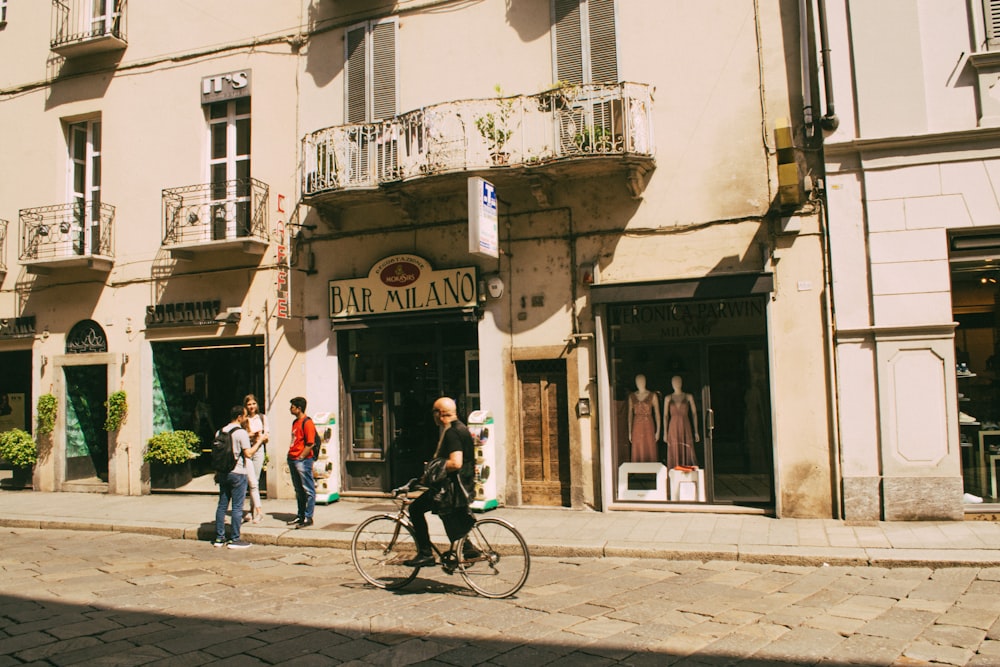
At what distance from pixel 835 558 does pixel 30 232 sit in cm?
1537

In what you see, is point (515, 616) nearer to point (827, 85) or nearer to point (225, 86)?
point (827, 85)

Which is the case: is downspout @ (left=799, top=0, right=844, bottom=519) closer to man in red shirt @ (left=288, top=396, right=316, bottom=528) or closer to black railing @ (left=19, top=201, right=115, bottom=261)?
man in red shirt @ (left=288, top=396, right=316, bottom=528)

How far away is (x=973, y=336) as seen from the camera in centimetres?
952

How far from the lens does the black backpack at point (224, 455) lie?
9.21 m

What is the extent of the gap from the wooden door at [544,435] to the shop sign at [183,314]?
6.01 metres

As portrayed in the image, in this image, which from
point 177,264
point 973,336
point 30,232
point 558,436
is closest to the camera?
point 973,336

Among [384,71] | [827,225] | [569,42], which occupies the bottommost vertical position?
[827,225]

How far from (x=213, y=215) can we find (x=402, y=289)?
4175 millimetres

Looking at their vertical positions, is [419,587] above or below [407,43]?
below

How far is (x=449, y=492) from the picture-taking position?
21.4ft

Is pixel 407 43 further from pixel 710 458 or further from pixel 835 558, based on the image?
pixel 835 558

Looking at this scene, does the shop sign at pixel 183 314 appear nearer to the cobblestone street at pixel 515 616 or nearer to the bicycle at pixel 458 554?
the cobblestone street at pixel 515 616

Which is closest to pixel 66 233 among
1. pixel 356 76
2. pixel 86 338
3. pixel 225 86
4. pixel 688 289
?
pixel 86 338

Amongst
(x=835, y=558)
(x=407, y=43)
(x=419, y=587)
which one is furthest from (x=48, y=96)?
(x=835, y=558)
